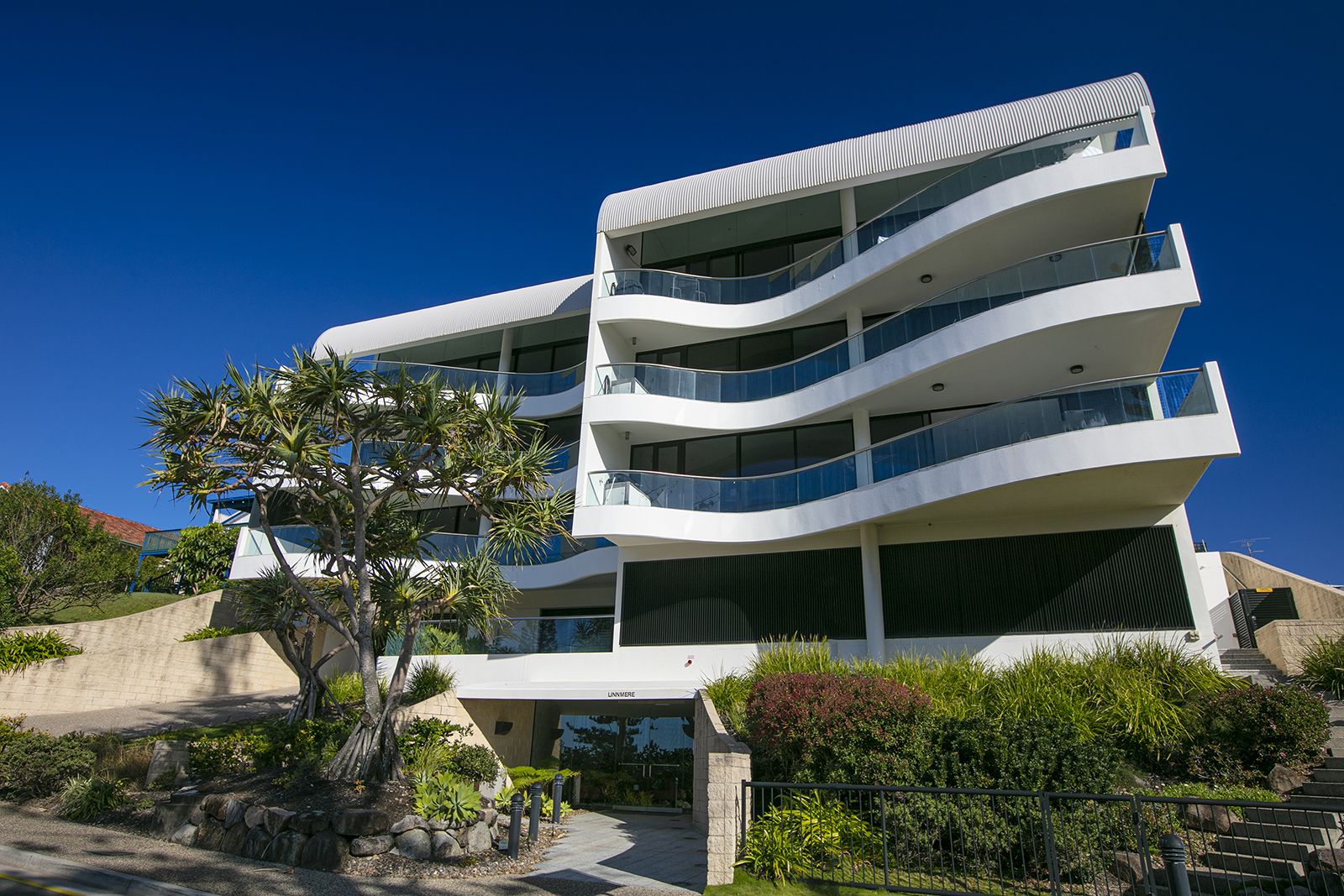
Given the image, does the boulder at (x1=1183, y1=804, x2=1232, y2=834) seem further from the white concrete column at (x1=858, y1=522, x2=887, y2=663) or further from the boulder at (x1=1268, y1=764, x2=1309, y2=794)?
the white concrete column at (x1=858, y1=522, x2=887, y2=663)

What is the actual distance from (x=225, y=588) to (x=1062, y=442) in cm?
2525

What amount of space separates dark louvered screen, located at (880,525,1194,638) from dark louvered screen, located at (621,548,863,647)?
1048 millimetres

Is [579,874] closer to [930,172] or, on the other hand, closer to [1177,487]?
[1177,487]

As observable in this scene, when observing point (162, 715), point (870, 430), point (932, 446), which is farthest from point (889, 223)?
point (162, 715)

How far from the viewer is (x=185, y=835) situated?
10.7 metres

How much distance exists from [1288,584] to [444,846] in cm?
2154

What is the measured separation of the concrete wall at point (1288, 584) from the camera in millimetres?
18406

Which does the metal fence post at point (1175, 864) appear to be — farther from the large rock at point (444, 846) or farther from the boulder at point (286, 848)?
the boulder at point (286, 848)

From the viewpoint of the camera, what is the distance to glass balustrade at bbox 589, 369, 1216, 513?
13.2 meters

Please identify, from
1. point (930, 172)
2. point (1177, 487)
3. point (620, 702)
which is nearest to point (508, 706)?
point (620, 702)

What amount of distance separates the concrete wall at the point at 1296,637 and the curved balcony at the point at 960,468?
9.74 feet

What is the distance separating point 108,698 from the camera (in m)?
21.2

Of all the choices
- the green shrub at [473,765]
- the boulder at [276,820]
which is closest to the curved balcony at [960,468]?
the green shrub at [473,765]

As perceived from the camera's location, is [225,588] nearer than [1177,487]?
No
